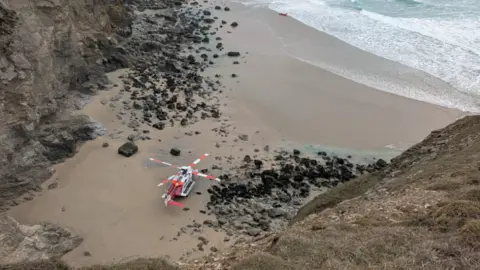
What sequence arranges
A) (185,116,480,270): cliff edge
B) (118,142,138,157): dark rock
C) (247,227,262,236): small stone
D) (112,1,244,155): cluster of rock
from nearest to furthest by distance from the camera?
(185,116,480,270): cliff edge, (247,227,262,236): small stone, (118,142,138,157): dark rock, (112,1,244,155): cluster of rock

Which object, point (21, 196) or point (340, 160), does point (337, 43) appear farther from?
point (21, 196)

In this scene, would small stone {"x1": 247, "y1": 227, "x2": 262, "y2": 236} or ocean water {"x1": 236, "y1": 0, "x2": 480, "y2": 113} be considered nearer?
small stone {"x1": 247, "y1": 227, "x2": 262, "y2": 236}

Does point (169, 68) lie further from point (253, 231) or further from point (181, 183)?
point (253, 231)

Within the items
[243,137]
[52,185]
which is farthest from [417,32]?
[52,185]

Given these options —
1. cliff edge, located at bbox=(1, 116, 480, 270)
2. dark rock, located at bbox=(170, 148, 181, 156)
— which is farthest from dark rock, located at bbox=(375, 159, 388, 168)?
dark rock, located at bbox=(170, 148, 181, 156)

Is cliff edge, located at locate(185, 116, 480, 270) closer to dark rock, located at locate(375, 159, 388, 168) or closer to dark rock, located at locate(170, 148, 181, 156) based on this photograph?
dark rock, located at locate(375, 159, 388, 168)

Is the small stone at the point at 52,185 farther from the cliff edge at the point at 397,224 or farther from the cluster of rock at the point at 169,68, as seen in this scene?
the cliff edge at the point at 397,224
